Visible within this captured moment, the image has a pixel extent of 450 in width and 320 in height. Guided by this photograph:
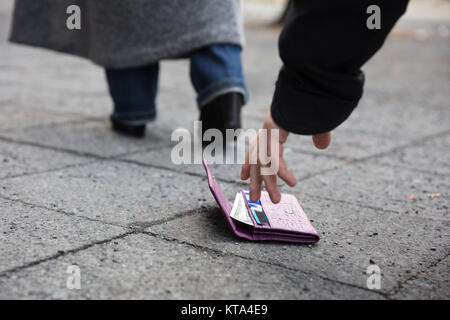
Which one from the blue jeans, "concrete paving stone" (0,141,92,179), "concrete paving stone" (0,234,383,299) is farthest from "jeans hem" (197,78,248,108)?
"concrete paving stone" (0,234,383,299)

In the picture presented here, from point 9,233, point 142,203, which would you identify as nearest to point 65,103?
point 142,203

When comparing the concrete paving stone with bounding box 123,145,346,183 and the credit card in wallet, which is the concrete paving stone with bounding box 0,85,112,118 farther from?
the credit card in wallet

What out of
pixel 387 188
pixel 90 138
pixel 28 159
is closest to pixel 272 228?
pixel 387 188

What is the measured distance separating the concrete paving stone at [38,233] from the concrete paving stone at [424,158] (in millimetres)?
1425

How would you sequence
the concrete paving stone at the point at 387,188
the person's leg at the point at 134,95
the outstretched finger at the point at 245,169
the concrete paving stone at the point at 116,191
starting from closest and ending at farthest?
the outstretched finger at the point at 245,169, the concrete paving stone at the point at 116,191, the concrete paving stone at the point at 387,188, the person's leg at the point at 134,95

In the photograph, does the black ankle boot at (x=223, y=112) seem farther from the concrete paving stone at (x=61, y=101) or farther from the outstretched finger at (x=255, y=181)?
the outstretched finger at (x=255, y=181)

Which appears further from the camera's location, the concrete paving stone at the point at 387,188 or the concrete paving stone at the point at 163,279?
the concrete paving stone at the point at 387,188

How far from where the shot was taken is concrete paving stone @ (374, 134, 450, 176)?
261 centimetres

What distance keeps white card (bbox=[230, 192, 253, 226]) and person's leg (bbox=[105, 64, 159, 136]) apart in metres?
1.12

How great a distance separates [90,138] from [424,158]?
1.48 metres

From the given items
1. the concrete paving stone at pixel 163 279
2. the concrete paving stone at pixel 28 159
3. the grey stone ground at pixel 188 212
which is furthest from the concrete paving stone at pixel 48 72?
the concrete paving stone at pixel 163 279

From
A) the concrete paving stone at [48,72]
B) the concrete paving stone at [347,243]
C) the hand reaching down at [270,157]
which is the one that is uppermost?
the hand reaching down at [270,157]

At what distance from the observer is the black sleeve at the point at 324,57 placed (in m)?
1.16

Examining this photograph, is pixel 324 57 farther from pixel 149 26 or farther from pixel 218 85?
pixel 149 26
